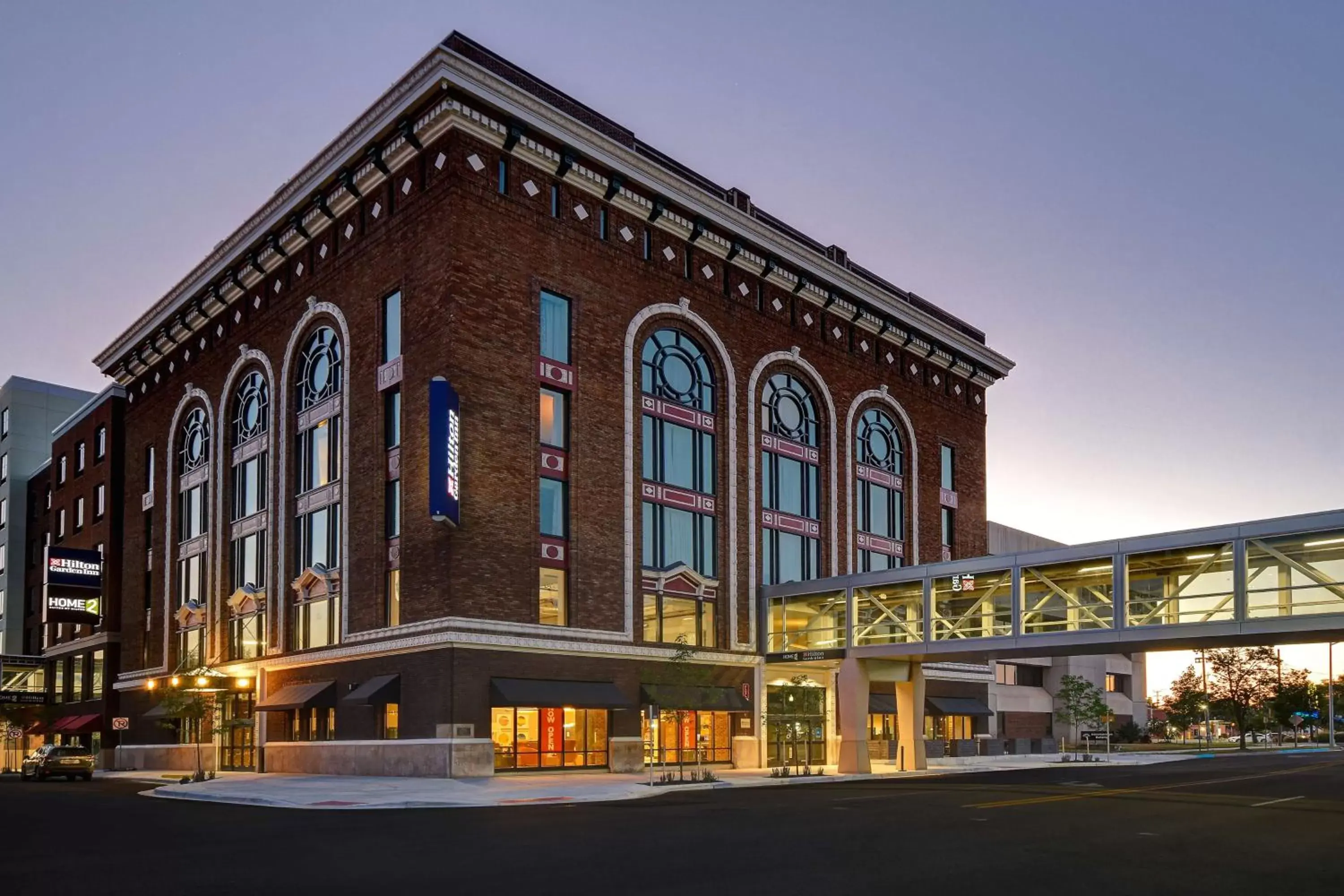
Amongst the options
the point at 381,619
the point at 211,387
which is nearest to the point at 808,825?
the point at 381,619

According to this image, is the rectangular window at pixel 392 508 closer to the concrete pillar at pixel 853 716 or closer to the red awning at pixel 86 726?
the concrete pillar at pixel 853 716

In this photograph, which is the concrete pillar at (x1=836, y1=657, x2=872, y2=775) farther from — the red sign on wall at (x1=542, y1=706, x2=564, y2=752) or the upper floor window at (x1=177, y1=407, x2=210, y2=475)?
the upper floor window at (x1=177, y1=407, x2=210, y2=475)

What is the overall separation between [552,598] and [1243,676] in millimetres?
93658

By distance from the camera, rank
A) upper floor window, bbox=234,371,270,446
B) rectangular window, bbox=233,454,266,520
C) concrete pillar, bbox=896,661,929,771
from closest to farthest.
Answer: concrete pillar, bbox=896,661,929,771 < rectangular window, bbox=233,454,266,520 < upper floor window, bbox=234,371,270,446

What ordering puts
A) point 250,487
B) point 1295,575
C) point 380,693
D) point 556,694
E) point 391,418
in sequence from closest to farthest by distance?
point 1295,575 → point 380,693 → point 556,694 → point 391,418 → point 250,487

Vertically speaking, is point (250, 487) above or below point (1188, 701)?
above

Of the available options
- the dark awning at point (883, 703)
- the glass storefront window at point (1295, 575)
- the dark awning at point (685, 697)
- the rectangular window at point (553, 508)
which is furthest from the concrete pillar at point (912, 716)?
the rectangular window at point (553, 508)

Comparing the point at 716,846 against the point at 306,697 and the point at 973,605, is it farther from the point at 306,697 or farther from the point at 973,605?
the point at 306,697

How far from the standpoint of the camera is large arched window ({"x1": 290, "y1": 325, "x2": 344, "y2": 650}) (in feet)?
158

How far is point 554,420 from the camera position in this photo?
151 feet

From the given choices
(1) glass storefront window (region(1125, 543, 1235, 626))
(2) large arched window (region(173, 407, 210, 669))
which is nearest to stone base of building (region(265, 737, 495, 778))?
(2) large arched window (region(173, 407, 210, 669))

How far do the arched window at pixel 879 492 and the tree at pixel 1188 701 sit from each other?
71504mm

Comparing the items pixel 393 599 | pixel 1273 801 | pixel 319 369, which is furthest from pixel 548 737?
pixel 1273 801

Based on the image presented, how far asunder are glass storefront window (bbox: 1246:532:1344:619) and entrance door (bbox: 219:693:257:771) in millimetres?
39320
